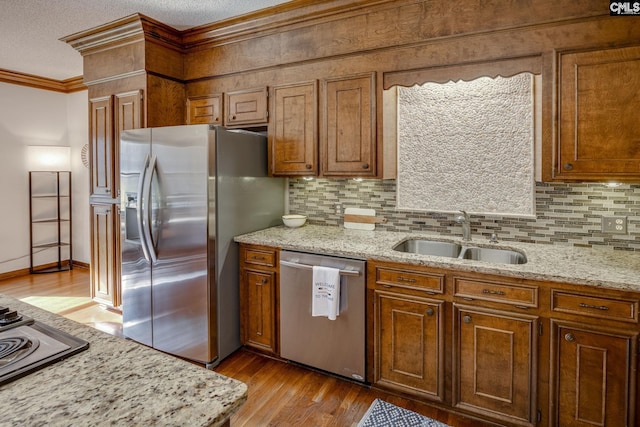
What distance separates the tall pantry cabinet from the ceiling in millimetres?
123

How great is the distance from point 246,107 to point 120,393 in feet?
8.87

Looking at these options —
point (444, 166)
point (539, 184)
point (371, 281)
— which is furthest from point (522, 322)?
point (444, 166)

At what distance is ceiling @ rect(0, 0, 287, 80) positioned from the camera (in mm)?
2820

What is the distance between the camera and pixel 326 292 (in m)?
2.45

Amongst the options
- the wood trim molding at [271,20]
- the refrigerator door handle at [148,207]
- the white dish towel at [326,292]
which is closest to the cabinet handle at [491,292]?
the white dish towel at [326,292]

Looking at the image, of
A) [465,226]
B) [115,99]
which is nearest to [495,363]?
[465,226]

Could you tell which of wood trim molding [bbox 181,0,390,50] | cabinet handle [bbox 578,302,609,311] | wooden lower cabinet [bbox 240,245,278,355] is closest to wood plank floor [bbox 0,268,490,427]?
wooden lower cabinet [bbox 240,245,278,355]

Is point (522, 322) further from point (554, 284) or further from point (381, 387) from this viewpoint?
point (381, 387)

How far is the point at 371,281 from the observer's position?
236 centimetres

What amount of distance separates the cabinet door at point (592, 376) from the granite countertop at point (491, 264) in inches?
10.0

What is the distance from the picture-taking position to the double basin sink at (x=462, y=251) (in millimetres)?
2471

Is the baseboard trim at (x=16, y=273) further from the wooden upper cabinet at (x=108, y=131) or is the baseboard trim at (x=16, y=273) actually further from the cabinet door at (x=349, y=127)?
the cabinet door at (x=349, y=127)

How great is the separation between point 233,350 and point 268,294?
562mm

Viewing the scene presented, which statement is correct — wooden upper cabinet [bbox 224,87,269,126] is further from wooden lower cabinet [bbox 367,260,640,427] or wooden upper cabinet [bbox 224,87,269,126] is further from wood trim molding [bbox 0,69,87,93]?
wood trim molding [bbox 0,69,87,93]
